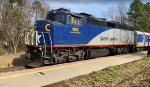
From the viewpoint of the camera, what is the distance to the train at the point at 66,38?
1869cm

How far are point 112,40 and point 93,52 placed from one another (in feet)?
16.0

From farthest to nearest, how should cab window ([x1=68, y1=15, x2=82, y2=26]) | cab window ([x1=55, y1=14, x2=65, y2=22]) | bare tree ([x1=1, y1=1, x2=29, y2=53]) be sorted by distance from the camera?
bare tree ([x1=1, y1=1, x2=29, y2=53]), cab window ([x1=68, y1=15, x2=82, y2=26]), cab window ([x1=55, y1=14, x2=65, y2=22])

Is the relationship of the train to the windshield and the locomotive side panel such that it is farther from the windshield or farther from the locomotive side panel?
the locomotive side panel

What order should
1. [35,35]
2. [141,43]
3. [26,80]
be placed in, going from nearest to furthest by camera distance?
1. [26,80]
2. [35,35]
3. [141,43]

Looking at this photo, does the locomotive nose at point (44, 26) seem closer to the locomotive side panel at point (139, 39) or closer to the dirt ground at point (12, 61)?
the dirt ground at point (12, 61)

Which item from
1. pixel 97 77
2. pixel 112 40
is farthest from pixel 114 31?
pixel 97 77

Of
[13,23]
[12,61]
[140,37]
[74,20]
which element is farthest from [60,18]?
[140,37]

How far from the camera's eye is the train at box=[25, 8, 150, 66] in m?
18.7

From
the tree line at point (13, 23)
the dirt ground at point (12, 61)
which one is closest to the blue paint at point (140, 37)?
the tree line at point (13, 23)

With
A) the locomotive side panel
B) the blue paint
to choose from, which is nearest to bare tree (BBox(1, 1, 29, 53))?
the locomotive side panel

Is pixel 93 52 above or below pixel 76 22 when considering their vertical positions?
below

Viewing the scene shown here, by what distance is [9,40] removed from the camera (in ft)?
118

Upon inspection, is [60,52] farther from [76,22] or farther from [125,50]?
[125,50]

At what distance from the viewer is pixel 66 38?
1989 centimetres
